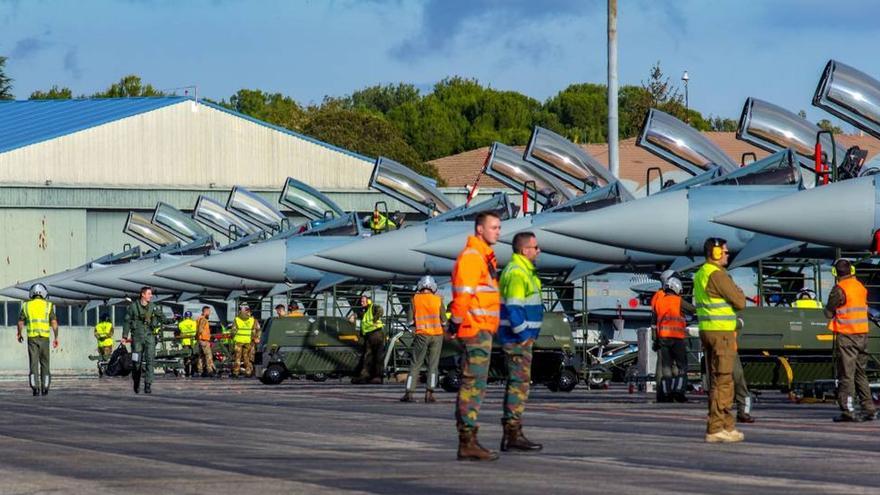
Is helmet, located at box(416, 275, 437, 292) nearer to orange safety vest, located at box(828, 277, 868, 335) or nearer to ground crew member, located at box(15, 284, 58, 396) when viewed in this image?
ground crew member, located at box(15, 284, 58, 396)

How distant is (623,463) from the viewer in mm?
12016

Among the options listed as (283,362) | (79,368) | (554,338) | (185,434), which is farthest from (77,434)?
(79,368)

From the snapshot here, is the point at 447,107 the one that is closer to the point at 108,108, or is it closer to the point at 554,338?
the point at 108,108

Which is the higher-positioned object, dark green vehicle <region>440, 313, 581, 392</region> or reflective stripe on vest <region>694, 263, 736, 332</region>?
reflective stripe on vest <region>694, 263, 736, 332</region>

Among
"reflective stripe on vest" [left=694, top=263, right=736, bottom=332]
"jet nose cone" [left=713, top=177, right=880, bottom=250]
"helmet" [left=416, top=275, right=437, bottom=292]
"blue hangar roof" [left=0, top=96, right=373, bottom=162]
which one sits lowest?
"reflective stripe on vest" [left=694, top=263, right=736, bottom=332]

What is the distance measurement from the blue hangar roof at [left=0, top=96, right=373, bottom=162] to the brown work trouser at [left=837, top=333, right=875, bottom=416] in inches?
1560

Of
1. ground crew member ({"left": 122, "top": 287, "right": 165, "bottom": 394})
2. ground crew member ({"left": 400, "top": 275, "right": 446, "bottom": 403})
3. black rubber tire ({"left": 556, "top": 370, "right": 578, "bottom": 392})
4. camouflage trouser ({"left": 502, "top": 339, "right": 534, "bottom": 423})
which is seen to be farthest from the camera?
black rubber tire ({"left": 556, "top": 370, "right": 578, "bottom": 392})

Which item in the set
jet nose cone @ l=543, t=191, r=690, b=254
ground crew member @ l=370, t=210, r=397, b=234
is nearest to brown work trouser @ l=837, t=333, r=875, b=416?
jet nose cone @ l=543, t=191, r=690, b=254

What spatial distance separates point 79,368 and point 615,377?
89.2 feet

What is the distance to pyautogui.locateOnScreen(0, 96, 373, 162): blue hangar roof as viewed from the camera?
5556cm

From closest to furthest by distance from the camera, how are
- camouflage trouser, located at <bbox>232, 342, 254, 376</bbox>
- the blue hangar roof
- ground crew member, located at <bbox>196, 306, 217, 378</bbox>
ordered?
camouflage trouser, located at <bbox>232, 342, 254, 376</bbox> < ground crew member, located at <bbox>196, 306, 217, 378</bbox> < the blue hangar roof

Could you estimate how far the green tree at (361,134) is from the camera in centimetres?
8464

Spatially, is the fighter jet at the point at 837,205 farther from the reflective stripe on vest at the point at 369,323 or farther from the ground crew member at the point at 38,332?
the reflective stripe on vest at the point at 369,323

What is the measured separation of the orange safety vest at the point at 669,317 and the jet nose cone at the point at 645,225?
73 cm
